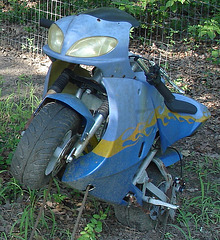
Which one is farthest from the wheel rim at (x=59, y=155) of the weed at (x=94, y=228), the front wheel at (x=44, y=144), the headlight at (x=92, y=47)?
the weed at (x=94, y=228)

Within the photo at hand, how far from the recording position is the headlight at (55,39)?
2.59m

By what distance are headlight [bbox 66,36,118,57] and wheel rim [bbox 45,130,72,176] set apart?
44 centimetres

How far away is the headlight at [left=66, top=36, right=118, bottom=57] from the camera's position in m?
2.52

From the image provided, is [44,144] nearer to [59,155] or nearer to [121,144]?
[59,155]

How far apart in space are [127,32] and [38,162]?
2.98 feet

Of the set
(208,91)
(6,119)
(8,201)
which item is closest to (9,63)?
(6,119)

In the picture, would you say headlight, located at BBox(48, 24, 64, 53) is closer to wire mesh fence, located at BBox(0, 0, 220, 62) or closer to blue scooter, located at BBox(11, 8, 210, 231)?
blue scooter, located at BBox(11, 8, 210, 231)

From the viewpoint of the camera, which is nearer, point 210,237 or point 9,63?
point 210,237

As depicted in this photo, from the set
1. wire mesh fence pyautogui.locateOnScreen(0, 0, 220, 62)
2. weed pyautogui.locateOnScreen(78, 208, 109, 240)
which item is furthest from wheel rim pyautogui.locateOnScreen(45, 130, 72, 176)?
wire mesh fence pyautogui.locateOnScreen(0, 0, 220, 62)

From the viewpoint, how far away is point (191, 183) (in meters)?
3.95

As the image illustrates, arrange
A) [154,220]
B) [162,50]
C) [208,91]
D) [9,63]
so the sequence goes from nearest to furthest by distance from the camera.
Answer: [154,220] < [208,91] < [9,63] < [162,50]

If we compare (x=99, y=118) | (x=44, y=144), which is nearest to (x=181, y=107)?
(x=99, y=118)

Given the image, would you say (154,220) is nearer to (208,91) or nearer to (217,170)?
(217,170)

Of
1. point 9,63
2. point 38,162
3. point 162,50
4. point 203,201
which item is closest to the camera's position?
point 38,162
